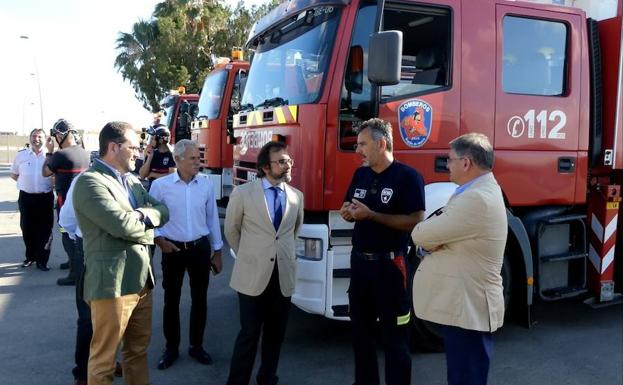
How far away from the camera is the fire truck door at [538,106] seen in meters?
4.15

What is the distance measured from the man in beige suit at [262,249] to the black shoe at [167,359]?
77 centimetres

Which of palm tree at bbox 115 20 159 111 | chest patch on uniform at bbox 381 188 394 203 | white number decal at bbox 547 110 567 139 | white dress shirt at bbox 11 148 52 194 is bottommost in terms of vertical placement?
white dress shirt at bbox 11 148 52 194

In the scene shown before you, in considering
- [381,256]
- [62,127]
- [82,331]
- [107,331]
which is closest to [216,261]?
[82,331]

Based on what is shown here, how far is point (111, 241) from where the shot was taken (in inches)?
110

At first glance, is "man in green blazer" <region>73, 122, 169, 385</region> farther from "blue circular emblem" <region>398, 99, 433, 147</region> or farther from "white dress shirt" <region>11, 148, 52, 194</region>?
"white dress shirt" <region>11, 148, 52, 194</region>

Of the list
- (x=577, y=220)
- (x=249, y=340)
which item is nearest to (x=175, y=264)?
(x=249, y=340)

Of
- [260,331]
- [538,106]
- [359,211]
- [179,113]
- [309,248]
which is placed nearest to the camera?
[359,211]

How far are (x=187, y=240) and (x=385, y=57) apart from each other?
190 centimetres

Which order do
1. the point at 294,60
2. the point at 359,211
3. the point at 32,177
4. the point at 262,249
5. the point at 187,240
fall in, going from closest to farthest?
1. the point at 359,211
2. the point at 262,249
3. the point at 187,240
4. the point at 294,60
5. the point at 32,177

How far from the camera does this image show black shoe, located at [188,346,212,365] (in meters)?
3.96

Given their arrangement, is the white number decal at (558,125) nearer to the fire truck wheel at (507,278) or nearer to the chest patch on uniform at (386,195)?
the fire truck wheel at (507,278)

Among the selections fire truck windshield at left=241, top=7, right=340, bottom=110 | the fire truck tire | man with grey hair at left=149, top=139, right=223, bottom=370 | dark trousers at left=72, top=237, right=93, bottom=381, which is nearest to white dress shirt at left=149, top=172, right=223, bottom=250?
man with grey hair at left=149, top=139, right=223, bottom=370

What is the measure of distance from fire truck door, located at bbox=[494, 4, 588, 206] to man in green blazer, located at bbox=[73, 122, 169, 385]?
277 centimetres

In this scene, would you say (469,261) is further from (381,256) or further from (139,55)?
(139,55)
